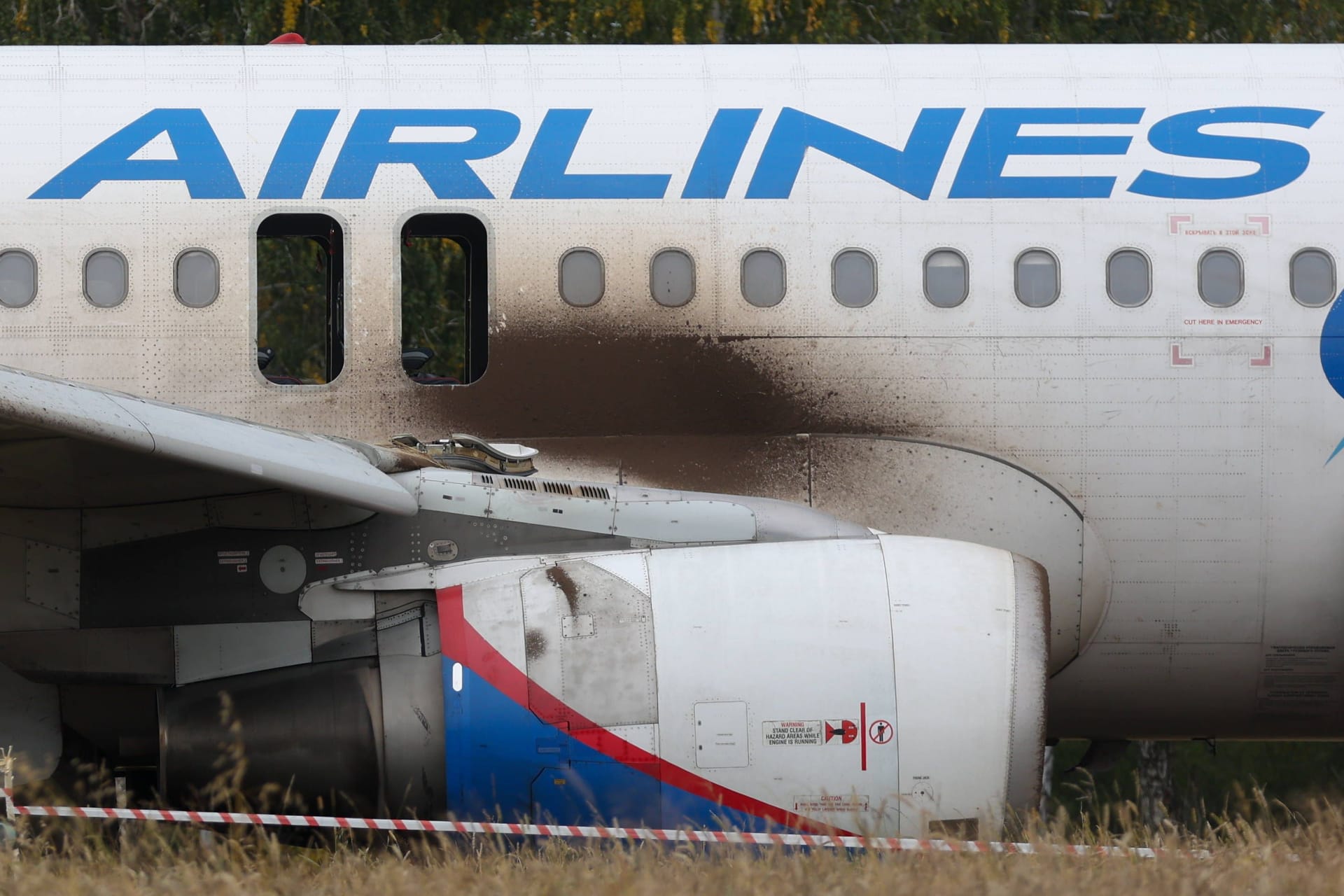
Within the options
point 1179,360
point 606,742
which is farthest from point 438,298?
point 606,742

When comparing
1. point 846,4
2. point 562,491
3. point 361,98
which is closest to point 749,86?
point 361,98

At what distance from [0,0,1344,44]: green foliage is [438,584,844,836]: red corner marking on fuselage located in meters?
9.08

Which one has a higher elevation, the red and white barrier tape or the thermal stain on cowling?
the thermal stain on cowling

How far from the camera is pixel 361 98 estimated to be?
9.74 metres

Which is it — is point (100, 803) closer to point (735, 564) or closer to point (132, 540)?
point (132, 540)

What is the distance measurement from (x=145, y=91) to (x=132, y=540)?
111 inches

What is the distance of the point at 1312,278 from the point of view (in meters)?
9.84

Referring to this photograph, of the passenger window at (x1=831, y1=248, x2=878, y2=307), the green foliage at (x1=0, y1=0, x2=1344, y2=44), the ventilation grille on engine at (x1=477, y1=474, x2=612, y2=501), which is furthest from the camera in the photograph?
the green foliage at (x1=0, y1=0, x2=1344, y2=44)

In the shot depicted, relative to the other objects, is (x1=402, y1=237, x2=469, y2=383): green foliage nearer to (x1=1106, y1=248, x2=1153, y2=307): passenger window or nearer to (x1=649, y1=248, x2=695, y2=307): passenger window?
(x1=649, y1=248, x2=695, y2=307): passenger window

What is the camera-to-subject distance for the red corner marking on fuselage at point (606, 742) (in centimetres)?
775

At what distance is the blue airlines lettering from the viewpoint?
9578 millimetres

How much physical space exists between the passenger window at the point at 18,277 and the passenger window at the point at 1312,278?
7.05m

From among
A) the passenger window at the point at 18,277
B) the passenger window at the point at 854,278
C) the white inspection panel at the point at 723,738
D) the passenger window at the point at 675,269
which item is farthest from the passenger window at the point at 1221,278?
the passenger window at the point at 18,277

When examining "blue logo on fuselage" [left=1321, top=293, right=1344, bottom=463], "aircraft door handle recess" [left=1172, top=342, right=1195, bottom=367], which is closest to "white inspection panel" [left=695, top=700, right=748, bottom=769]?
"aircraft door handle recess" [left=1172, top=342, right=1195, bottom=367]
